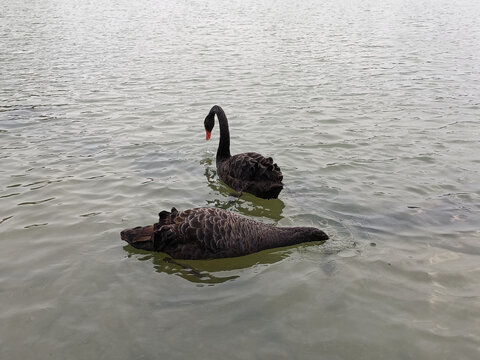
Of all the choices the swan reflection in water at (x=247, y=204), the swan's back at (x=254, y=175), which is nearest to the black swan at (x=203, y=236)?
the swan reflection in water at (x=247, y=204)

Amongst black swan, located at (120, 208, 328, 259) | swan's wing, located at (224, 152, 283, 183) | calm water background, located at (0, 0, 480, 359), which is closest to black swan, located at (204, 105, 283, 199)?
swan's wing, located at (224, 152, 283, 183)

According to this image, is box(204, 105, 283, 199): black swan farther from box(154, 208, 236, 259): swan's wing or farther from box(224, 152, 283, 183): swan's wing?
box(154, 208, 236, 259): swan's wing

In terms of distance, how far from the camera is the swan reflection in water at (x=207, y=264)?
495cm

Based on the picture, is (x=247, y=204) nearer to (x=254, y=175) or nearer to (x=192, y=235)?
(x=254, y=175)

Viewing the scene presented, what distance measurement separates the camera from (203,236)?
5.10m

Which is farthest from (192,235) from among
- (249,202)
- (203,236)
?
(249,202)

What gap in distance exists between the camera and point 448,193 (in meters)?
6.75

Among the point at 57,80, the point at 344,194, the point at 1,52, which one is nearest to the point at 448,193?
the point at 344,194

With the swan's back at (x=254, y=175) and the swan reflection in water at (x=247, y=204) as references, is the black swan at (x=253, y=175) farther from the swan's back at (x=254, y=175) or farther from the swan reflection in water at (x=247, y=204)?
the swan reflection in water at (x=247, y=204)

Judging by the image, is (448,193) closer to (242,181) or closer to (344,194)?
(344,194)

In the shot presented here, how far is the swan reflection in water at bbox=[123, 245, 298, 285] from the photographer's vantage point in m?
4.95

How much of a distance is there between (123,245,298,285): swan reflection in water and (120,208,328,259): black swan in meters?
0.07

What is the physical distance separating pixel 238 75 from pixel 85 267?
10357 mm

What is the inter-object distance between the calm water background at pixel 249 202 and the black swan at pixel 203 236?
0.15 metres
